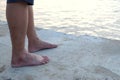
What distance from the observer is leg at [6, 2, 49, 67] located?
209 cm

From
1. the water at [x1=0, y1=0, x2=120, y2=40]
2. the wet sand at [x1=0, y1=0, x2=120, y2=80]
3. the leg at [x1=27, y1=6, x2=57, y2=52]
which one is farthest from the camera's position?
the water at [x1=0, y1=0, x2=120, y2=40]

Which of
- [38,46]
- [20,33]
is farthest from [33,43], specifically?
[20,33]

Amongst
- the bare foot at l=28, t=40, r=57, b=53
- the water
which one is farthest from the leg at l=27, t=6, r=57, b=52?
the water

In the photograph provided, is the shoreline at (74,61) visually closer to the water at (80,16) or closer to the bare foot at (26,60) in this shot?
the bare foot at (26,60)

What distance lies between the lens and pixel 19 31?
2133mm

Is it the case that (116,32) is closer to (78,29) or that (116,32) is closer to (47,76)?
(78,29)

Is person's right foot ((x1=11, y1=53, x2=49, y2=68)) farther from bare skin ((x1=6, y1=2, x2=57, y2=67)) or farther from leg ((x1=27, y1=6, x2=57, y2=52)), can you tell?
leg ((x1=27, y1=6, x2=57, y2=52))

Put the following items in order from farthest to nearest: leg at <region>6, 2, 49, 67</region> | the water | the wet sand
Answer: the water, the wet sand, leg at <region>6, 2, 49, 67</region>

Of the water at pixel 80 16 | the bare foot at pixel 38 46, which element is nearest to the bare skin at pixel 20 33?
the bare foot at pixel 38 46

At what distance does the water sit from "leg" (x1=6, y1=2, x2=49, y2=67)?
1078mm

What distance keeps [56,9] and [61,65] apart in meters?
2.75

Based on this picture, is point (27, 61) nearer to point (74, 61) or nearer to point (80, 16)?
point (74, 61)

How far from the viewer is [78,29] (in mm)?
3543

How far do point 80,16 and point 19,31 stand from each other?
2341 millimetres
